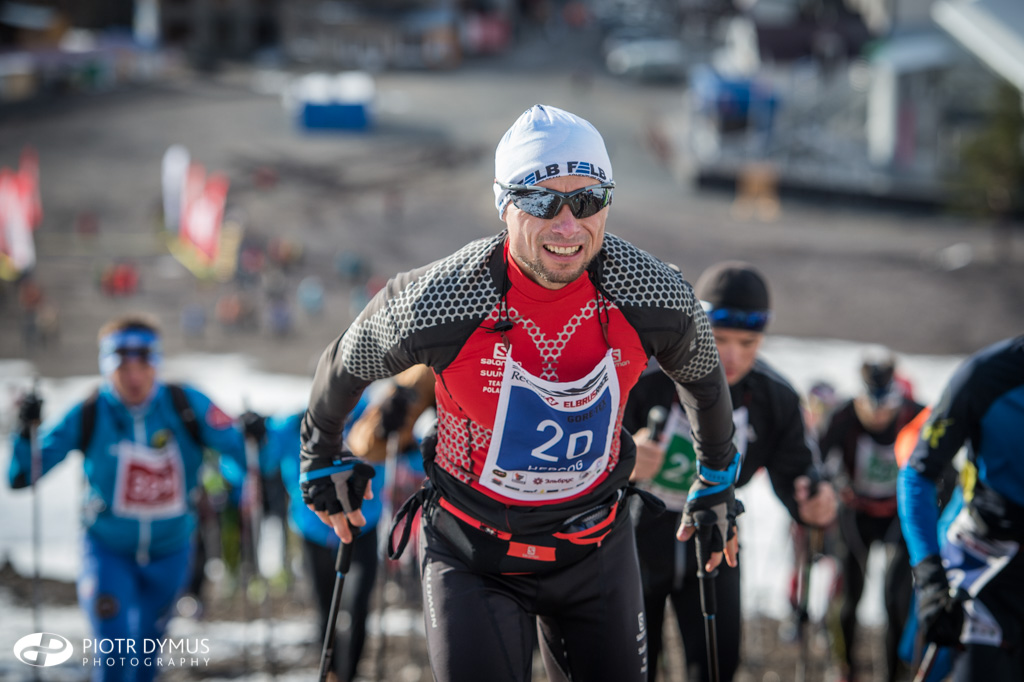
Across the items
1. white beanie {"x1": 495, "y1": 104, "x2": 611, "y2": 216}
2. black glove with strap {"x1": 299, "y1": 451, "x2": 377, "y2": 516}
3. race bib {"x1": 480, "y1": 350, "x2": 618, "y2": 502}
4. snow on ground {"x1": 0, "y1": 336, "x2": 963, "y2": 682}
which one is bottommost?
snow on ground {"x1": 0, "y1": 336, "x2": 963, "y2": 682}

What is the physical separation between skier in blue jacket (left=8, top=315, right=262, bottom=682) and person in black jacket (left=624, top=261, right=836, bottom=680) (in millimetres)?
2306

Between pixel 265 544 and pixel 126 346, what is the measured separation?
506cm

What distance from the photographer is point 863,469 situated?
23.6 feet

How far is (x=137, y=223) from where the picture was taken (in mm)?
31875

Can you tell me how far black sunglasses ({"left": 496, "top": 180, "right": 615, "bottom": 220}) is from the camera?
10.6 ft

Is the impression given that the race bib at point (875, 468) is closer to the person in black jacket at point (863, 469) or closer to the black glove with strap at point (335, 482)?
the person in black jacket at point (863, 469)

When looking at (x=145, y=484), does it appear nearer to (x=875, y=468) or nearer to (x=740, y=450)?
(x=740, y=450)

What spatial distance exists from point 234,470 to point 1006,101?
2557 cm

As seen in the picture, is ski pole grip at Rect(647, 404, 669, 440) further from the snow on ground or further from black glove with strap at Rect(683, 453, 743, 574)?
the snow on ground

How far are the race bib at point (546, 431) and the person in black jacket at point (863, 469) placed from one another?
4.15 m

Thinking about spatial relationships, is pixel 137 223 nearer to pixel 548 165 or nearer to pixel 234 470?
pixel 234 470

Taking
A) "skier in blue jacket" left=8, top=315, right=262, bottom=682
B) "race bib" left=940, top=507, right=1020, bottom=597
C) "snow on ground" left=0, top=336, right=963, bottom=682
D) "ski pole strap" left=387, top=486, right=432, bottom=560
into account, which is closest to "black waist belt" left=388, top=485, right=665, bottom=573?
"ski pole strap" left=387, top=486, right=432, bottom=560

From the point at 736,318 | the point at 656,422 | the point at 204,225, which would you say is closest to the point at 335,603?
the point at 656,422

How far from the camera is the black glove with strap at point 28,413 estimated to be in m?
5.52
